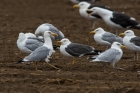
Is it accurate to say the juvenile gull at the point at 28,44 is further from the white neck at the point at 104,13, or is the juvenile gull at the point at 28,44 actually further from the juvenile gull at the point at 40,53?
the white neck at the point at 104,13

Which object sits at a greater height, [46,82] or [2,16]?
[2,16]

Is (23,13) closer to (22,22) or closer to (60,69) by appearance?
(22,22)

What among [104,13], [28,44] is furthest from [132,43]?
[104,13]

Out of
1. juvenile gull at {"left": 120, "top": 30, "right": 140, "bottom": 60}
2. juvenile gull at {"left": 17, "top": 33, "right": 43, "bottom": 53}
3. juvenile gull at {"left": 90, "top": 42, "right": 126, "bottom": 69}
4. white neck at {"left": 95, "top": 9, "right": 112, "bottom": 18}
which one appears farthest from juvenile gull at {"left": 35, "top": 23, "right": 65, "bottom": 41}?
juvenile gull at {"left": 90, "top": 42, "right": 126, "bottom": 69}

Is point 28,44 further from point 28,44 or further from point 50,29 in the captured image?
point 50,29

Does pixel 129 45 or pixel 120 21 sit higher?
pixel 120 21

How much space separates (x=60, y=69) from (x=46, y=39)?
987 mm

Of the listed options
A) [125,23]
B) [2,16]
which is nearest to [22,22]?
[2,16]

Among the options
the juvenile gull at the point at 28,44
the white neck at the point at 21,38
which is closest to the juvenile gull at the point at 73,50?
the juvenile gull at the point at 28,44

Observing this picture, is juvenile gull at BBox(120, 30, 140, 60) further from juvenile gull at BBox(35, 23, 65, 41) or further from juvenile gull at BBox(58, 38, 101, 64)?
juvenile gull at BBox(35, 23, 65, 41)

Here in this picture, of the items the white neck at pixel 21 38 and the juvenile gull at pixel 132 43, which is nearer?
the juvenile gull at pixel 132 43

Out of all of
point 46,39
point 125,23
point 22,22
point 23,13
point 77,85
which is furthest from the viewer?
point 23,13

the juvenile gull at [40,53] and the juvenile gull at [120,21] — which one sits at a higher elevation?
the juvenile gull at [120,21]

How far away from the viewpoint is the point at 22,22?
21594 mm
